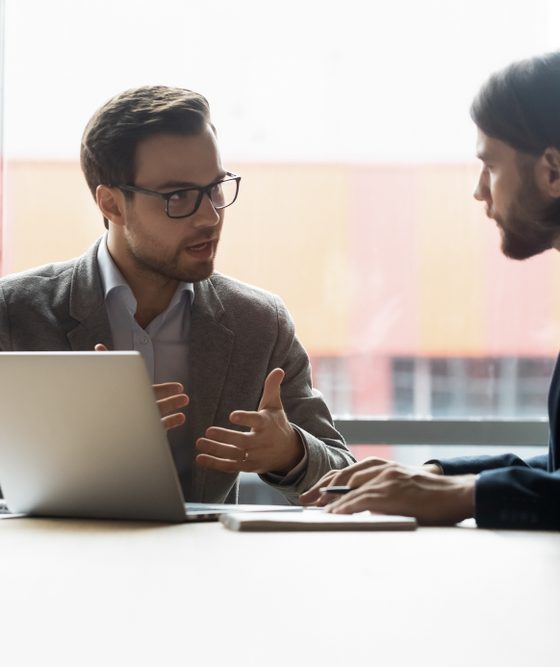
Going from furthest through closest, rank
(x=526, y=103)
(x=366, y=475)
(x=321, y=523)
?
(x=526, y=103) < (x=366, y=475) < (x=321, y=523)

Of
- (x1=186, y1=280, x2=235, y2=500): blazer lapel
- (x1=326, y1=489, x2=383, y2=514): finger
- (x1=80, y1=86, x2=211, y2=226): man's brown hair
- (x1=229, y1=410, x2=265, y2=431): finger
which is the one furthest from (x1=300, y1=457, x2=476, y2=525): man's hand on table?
(x1=80, y1=86, x2=211, y2=226): man's brown hair

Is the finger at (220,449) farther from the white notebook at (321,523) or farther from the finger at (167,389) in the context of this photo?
the white notebook at (321,523)

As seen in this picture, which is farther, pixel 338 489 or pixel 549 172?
pixel 549 172

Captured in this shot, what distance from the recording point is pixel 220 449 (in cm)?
170

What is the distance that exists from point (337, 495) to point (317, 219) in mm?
1593

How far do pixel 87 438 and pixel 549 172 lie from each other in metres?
1.10

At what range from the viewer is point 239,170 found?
3031 mm

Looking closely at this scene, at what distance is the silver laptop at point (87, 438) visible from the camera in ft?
4.21

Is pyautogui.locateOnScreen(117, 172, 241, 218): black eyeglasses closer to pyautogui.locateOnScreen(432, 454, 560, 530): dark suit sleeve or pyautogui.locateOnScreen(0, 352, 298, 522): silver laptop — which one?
pyautogui.locateOnScreen(0, 352, 298, 522): silver laptop

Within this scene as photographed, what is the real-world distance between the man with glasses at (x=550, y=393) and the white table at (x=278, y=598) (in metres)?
0.06

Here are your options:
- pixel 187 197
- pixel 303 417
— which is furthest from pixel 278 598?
pixel 187 197

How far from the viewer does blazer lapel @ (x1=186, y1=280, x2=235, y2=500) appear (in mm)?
2062

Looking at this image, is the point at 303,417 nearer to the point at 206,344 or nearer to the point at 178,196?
the point at 206,344

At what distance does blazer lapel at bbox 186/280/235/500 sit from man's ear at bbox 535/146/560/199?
713 mm
